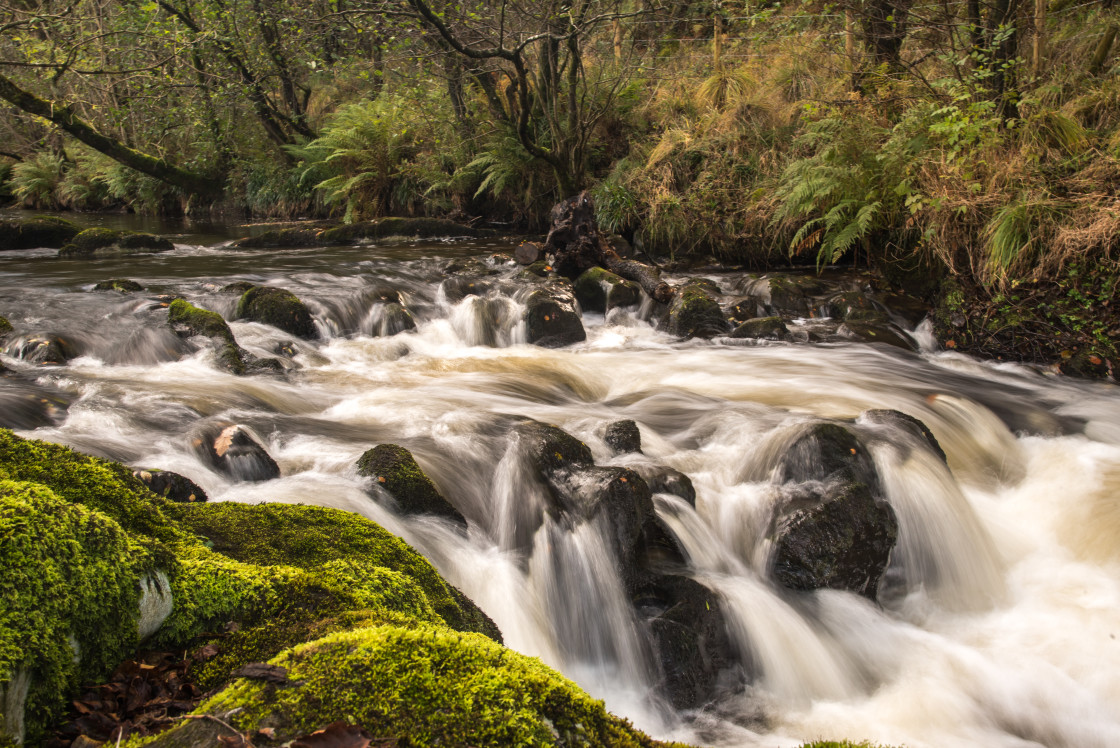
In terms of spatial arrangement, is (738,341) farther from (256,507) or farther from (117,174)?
(117,174)

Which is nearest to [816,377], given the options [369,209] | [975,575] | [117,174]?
[975,575]

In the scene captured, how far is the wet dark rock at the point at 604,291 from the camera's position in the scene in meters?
9.93

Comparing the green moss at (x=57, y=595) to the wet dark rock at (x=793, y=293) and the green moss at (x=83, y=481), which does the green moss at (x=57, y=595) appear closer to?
the green moss at (x=83, y=481)

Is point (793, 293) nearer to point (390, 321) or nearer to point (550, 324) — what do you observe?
point (550, 324)

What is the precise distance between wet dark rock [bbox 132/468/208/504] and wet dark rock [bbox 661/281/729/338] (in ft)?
21.3

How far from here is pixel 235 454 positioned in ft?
14.8

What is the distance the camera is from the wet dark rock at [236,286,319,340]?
8492 mm

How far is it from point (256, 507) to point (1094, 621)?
4522mm

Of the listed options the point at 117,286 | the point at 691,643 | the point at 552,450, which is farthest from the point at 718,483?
the point at 117,286

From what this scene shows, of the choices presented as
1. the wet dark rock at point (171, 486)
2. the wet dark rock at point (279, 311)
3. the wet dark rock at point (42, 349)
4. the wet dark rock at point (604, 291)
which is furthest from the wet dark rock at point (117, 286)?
the wet dark rock at point (171, 486)

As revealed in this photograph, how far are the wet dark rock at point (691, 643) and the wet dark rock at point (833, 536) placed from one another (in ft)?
2.08

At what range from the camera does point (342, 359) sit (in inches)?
316

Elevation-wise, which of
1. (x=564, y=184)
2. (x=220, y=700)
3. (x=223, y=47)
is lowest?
(x=220, y=700)

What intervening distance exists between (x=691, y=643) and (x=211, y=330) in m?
5.91
